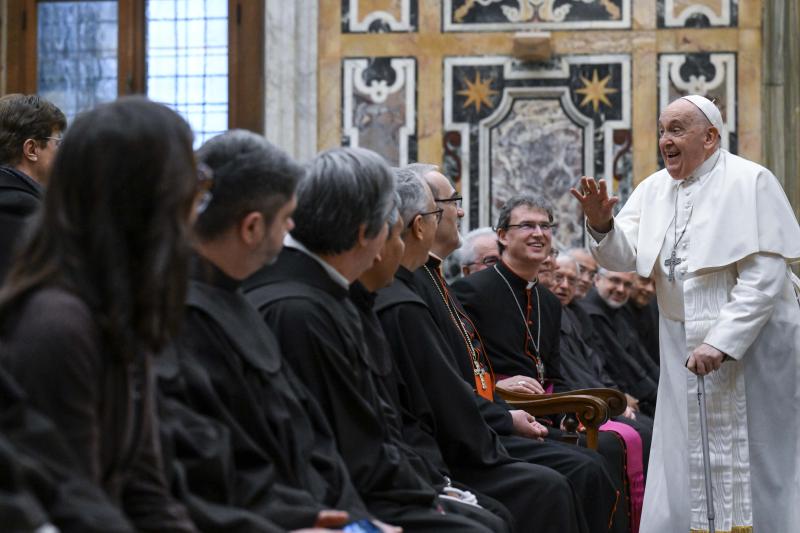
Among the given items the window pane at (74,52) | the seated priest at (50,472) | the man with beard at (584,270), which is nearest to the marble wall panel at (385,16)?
the window pane at (74,52)

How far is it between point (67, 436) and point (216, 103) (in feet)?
26.0

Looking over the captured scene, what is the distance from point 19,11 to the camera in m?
9.99

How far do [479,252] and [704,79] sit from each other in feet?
9.19

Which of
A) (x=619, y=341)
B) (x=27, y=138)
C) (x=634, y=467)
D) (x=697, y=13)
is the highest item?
(x=697, y=13)

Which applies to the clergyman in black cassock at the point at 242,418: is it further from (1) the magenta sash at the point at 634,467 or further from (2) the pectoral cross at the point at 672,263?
(1) the magenta sash at the point at 634,467

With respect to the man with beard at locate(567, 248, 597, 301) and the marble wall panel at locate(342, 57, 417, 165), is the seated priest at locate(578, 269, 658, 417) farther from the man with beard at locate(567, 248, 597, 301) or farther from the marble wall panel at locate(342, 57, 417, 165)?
the marble wall panel at locate(342, 57, 417, 165)

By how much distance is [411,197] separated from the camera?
4789 mm

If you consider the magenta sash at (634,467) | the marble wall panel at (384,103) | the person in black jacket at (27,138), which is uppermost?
the marble wall panel at (384,103)

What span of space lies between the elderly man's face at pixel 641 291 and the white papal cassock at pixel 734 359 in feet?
10.8

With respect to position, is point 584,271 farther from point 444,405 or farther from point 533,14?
point 444,405

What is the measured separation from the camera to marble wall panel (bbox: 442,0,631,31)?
31.4 ft

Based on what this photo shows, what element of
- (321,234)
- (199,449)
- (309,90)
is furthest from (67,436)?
(309,90)

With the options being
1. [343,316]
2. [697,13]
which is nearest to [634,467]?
[343,316]

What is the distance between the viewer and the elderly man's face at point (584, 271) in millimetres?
9219
